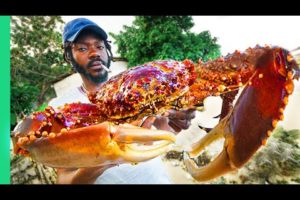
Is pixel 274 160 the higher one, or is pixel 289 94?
pixel 289 94

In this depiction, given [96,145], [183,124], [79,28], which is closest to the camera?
[96,145]

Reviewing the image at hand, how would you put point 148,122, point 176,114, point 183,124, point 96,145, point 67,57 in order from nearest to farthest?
point 96,145 → point 148,122 → point 176,114 → point 183,124 → point 67,57

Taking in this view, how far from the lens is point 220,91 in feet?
17.7

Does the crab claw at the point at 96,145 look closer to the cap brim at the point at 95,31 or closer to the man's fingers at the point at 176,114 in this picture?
the man's fingers at the point at 176,114

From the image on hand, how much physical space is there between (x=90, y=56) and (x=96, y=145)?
193 cm

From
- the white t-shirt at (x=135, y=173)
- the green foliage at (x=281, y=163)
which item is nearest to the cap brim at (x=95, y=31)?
the white t-shirt at (x=135, y=173)

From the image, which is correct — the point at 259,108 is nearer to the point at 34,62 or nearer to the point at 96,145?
the point at 96,145

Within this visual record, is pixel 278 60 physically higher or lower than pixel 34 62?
lower

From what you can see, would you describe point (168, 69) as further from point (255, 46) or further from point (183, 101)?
point (255, 46)

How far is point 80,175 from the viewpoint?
214 inches

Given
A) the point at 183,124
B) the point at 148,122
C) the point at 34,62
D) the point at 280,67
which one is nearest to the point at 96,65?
the point at 34,62

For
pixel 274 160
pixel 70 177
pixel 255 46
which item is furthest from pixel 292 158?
pixel 70 177
